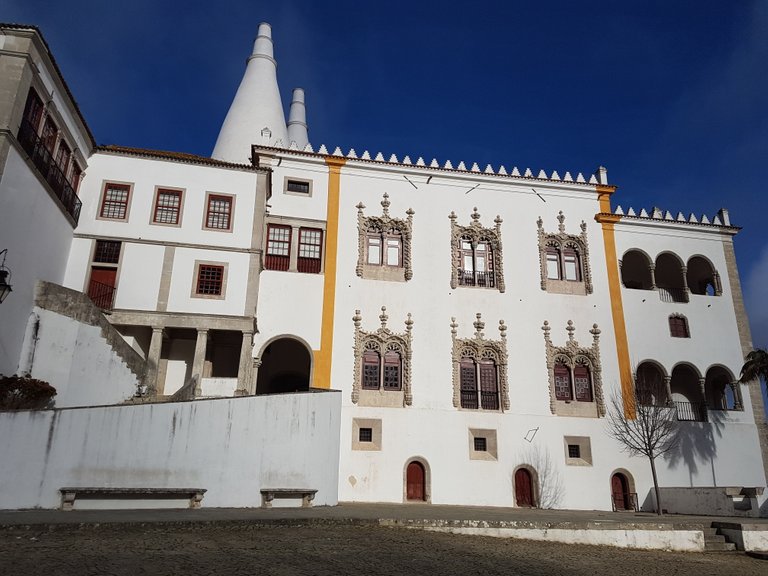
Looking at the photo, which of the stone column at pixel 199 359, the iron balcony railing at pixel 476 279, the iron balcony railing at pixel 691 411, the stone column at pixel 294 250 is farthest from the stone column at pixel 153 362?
the iron balcony railing at pixel 691 411

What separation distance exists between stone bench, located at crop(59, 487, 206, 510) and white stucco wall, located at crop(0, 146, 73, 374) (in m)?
4.67

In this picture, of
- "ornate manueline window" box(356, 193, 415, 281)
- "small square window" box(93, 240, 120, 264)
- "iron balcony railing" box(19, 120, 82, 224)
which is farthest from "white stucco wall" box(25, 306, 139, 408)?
"ornate manueline window" box(356, 193, 415, 281)

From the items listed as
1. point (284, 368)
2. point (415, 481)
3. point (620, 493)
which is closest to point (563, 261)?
point (620, 493)

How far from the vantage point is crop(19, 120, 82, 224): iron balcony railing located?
603 inches

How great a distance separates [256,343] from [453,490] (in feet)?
27.8

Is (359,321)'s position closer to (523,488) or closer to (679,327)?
(523,488)

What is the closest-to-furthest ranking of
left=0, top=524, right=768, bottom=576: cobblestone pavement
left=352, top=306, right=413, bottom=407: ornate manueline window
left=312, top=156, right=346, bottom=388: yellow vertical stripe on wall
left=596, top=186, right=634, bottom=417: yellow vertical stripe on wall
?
left=0, top=524, right=768, bottom=576: cobblestone pavement < left=312, top=156, right=346, bottom=388: yellow vertical stripe on wall < left=352, top=306, right=413, bottom=407: ornate manueline window < left=596, top=186, right=634, bottom=417: yellow vertical stripe on wall

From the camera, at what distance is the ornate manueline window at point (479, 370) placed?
21.2 m

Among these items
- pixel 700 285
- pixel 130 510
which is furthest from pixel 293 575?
pixel 700 285

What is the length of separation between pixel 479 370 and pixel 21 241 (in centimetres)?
1536

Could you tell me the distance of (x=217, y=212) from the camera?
19.7 m

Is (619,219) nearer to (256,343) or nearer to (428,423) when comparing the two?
(428,423)

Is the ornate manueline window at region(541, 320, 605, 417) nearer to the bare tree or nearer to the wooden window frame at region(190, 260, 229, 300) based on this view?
the bare tree

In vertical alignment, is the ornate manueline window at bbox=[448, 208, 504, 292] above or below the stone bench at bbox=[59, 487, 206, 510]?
above
